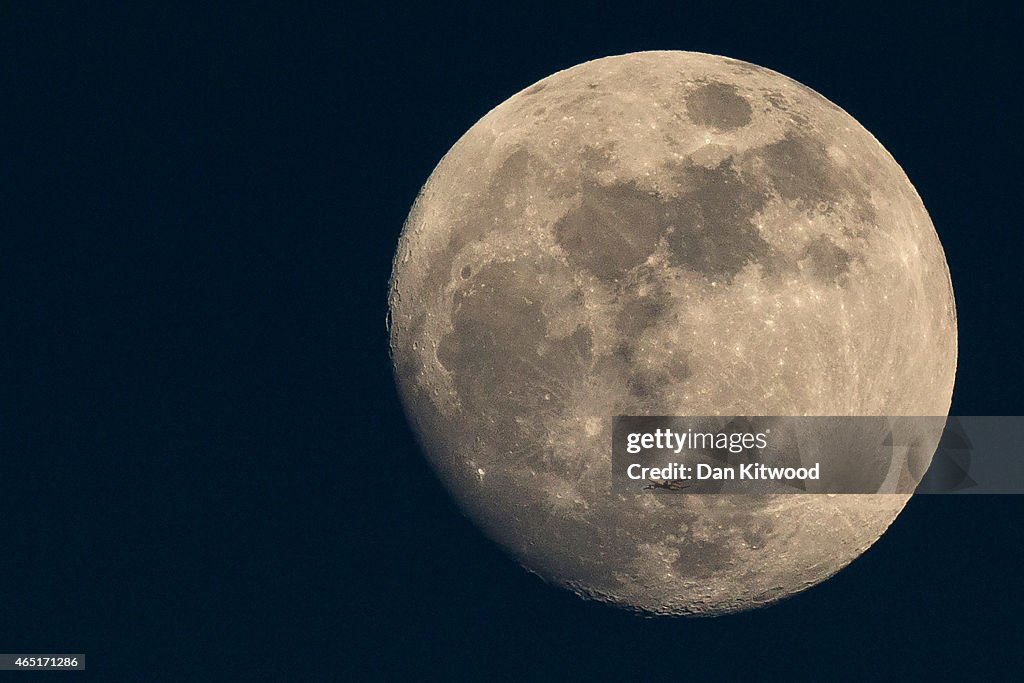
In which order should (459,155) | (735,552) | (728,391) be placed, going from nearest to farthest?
1. (728,391)
2. (735,552)
3. (459,155)

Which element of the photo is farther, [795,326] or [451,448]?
[451,448]

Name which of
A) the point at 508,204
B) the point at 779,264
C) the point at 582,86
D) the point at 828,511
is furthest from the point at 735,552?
the point at 582,86

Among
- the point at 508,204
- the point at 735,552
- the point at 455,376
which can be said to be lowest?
the point at 735,552

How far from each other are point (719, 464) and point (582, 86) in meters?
3.06

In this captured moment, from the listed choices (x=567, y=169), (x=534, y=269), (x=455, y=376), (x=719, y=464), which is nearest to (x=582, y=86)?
(x=567, y=169)

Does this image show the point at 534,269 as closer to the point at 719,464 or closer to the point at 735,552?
the point at 719,464

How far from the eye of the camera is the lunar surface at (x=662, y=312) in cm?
880

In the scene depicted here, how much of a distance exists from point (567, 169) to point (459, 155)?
1.24 m

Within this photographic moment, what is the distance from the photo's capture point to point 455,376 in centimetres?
941

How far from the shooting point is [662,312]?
8758 mm

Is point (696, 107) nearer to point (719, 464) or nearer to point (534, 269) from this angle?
point (534, 269)

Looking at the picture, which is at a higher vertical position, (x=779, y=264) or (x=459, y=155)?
(x=459, y=155)

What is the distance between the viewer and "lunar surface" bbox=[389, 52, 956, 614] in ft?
28.9

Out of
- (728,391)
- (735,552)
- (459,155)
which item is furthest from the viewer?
(459,155)
